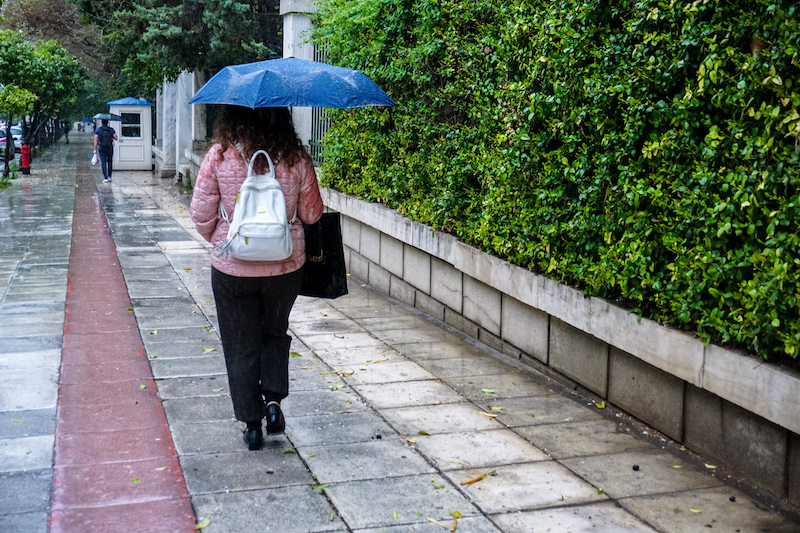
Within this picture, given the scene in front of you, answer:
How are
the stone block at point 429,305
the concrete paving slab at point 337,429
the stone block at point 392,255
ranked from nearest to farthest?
the concrete paving slab at point 337,429 → the stone block at point 429,305 → the stone block at point 392,255

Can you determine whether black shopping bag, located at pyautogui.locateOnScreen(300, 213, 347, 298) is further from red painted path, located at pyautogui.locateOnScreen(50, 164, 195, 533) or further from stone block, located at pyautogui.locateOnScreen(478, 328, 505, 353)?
stone block, located at pyautogui.locateOnScreen(478, 328, 505, 353)

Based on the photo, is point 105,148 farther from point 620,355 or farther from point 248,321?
point 620,355

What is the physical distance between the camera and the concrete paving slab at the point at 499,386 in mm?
5821

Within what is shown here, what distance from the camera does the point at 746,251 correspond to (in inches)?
157

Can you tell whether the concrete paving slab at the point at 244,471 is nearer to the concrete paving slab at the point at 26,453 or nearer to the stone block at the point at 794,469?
the concrete paving slab at the point at 26,453

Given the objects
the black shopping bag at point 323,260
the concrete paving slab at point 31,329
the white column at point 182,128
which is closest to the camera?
the black shopping bag at point 323,260

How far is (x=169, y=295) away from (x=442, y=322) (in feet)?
9.49

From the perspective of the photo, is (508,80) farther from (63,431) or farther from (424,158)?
(63,431)

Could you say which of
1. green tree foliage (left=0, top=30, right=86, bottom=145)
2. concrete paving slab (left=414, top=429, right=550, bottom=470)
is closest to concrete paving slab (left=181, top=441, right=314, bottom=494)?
concrete paving slab (left=414, top=429, right=550, bottom=470)

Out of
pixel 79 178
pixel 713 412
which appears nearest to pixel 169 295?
pixel 713 412

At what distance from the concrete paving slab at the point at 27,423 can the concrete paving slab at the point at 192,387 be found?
691mm

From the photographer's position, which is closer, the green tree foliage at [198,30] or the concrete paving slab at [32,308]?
the concrete paving slab at [32,308]

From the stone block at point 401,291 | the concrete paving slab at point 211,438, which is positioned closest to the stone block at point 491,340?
the stone block at point 401,291

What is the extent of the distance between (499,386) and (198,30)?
44.1ft
